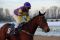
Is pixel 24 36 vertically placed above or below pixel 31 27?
below

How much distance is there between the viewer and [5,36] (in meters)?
2.42

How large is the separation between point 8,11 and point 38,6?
0.46m

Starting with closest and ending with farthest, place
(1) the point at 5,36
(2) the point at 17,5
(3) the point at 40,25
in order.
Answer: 1. (3) the point at 40,25
2. (1) the point at 5,36
3. (2) the point at 17,5

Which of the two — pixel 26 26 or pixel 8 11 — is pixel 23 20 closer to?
pixel 26 26

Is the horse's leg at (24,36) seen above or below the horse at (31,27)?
below

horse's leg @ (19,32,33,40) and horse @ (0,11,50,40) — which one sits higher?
horse @ (0,11,50,40)

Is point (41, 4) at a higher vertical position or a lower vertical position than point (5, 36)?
higher

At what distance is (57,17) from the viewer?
3.01m

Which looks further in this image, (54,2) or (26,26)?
(54,2)

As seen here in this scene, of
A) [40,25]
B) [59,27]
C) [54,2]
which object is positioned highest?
[54,2]

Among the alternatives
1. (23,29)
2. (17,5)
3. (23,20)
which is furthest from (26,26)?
(17,5)

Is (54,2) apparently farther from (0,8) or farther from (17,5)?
(0,8)

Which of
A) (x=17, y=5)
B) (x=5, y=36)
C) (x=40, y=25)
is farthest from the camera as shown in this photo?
(x=17, y=5)

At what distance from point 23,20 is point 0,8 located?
68 cm
